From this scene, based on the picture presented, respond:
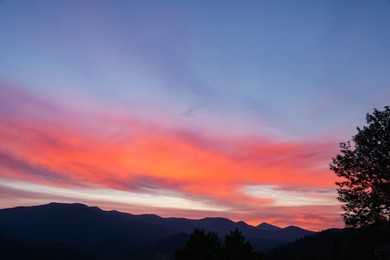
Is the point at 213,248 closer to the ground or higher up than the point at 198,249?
higher up

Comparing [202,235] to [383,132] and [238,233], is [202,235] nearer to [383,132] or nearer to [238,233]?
[238,233]

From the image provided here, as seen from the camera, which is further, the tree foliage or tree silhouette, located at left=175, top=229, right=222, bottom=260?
the tree foliage

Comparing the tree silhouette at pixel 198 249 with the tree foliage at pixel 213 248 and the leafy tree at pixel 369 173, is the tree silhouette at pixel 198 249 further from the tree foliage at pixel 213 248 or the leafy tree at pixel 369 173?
the leafy tree at pixel 369 173

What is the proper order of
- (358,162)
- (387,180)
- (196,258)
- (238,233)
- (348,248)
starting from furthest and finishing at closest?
(348,248), (238,233), (196,258), (358,162), (387,180)

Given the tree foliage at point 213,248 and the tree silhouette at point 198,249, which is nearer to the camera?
the tree silhouette at point 198,249

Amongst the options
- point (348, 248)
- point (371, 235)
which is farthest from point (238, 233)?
point (348, 248)

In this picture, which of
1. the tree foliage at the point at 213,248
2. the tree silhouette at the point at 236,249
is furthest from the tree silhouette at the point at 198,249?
the tree silhouette at the point at 236,249

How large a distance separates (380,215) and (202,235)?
23777mm

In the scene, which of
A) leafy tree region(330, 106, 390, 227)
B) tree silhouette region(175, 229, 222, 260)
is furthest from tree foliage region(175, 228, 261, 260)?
leafy tree region(330, 106, 390, 227)

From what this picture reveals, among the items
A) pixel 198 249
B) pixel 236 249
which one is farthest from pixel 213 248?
pixel 236 249

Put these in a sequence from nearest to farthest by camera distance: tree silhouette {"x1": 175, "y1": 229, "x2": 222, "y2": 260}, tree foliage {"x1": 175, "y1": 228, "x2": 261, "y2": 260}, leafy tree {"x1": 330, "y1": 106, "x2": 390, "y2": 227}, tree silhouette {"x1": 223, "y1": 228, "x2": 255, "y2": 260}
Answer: leafy tree {"x1": 330, "y1": 106, "x2": 390, "y2": 227}
tree silhouette {"x1": 175, "y1": 229, "x2": 222, "y2": 260}
tree foliage {"x1": 175, "y1": 228, "x2": 261, "y2": 260}
tree silhouette {"x1": 223, "y1": 228, "x2": 255, "y2": 260}

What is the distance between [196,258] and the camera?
44.9m

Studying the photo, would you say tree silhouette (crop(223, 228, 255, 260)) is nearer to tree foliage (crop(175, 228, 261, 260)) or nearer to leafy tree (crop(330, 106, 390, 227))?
tree foliage (crop(175, 228, 261, 260))

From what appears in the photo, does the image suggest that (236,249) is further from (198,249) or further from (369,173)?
(369,173)
